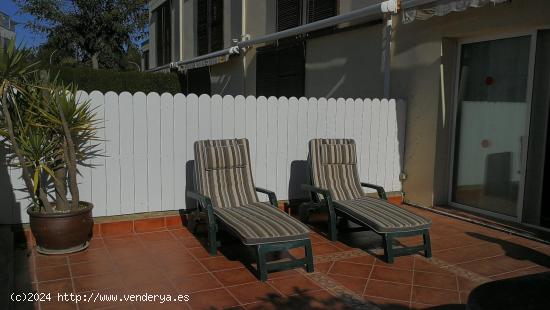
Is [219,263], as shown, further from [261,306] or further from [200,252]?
[261,306]

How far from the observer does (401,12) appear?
675cm

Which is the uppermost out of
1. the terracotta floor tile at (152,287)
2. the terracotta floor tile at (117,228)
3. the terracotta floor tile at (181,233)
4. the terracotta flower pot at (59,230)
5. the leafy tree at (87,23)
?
the leafy tree at (87,23)

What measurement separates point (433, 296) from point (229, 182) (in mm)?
2638

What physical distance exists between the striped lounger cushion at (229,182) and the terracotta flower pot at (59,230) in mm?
1311

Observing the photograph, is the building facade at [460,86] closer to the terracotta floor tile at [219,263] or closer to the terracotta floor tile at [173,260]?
the terracotta floor tile at [219,263]

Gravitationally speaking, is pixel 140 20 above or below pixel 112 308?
above

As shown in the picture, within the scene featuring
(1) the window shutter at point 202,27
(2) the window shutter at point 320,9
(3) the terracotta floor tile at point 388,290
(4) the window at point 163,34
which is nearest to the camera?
(3) the terracotta floor tile at point 388,290

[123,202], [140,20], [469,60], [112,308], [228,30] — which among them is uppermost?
[140,20]

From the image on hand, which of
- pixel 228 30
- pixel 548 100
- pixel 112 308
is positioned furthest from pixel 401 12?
pixel 228 30

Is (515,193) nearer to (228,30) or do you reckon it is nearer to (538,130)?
(538,130)

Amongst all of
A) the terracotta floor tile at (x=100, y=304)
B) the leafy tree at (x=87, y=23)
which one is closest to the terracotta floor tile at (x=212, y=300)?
the terracotta floor tile at (x=100, y=304)

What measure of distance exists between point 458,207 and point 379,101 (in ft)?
6.41

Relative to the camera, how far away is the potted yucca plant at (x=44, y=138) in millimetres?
4398

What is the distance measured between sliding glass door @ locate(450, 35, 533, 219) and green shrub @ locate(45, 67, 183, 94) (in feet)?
40.0
